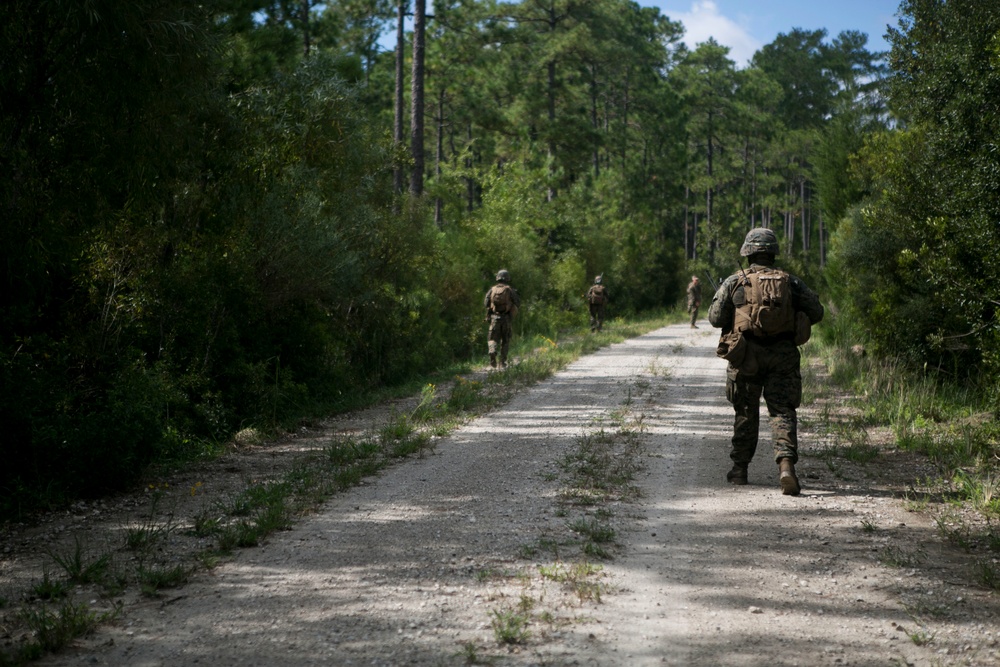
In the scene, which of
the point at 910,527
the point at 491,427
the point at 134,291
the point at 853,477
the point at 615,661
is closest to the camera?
the point at 615,661

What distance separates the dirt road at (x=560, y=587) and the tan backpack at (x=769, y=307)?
1396 millimetres

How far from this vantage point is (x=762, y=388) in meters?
8.66

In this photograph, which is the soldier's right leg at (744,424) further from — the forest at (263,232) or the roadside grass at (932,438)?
the forest at (263,232)

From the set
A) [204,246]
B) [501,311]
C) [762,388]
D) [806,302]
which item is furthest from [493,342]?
[806,302]

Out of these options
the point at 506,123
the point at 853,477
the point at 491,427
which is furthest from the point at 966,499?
the point at 506,123

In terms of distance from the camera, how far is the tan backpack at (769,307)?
8375mm

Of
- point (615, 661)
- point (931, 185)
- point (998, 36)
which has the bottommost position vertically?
point (615, 661)

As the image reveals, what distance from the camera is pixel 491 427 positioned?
12.1m

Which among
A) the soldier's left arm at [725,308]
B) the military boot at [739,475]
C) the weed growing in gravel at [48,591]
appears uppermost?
the soldier's left arm at [725,308]

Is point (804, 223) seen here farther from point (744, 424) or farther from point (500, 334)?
point (744, 424)

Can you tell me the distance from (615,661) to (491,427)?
7736 mm

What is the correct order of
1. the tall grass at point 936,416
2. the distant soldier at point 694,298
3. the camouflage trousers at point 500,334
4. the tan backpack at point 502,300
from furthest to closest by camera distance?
the distant soldier at point 694,298
the camouflage trousers at point 500,334
the tan backpack at point 502,300
the tall grass at point 936,416

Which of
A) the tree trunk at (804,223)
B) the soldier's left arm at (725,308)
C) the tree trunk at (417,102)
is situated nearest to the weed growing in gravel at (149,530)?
the soldier's left arm at (725,308)

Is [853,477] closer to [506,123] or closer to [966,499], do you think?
[966,499]
